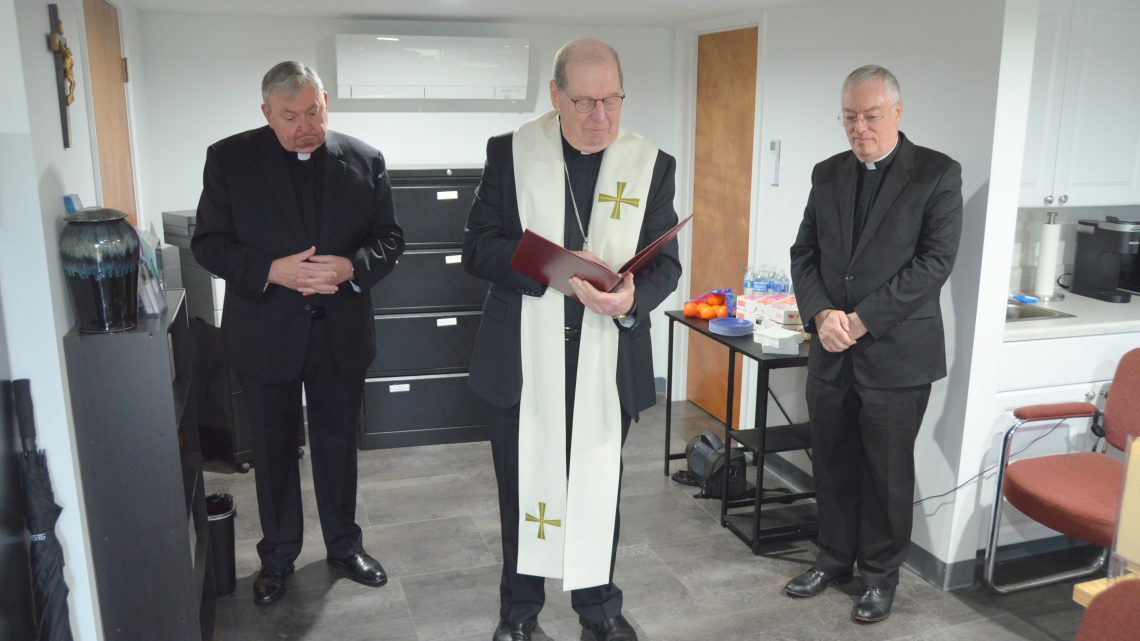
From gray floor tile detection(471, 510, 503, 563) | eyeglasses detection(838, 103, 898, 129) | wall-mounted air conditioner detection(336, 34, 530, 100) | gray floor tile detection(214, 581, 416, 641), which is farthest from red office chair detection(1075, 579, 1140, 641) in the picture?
wall-mounted air conditioner detection(336, 34, 530, 100)

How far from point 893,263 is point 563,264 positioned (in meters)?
1.17

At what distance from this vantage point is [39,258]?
2016mm

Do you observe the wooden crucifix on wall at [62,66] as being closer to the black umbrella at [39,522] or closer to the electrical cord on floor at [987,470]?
the black umbrella at [39,522]

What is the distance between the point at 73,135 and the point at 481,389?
1.38 m

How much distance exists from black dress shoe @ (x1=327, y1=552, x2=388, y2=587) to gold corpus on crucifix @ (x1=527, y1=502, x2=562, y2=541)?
0.80 m

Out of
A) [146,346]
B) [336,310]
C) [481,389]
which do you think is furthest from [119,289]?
[481,389]

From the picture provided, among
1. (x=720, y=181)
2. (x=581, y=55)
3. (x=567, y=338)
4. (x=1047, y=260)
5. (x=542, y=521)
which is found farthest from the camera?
(x=720, y=181)

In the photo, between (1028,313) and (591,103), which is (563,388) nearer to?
(591,103)

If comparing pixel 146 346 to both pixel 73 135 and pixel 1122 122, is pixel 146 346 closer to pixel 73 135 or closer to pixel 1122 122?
pixel 73 135

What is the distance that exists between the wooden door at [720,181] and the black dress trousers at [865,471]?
1444mm

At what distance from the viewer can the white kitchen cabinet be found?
10.6ft

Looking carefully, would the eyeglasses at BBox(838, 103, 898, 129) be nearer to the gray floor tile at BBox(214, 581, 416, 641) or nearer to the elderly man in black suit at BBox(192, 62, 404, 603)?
the elderly man in black suit at BBox(192, 62, 404, 603)

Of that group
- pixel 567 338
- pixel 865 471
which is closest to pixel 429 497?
pixel 567 338

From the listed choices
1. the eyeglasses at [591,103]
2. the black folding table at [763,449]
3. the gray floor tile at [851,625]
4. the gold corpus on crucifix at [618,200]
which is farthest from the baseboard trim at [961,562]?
the eyeglasses at [591,103]
